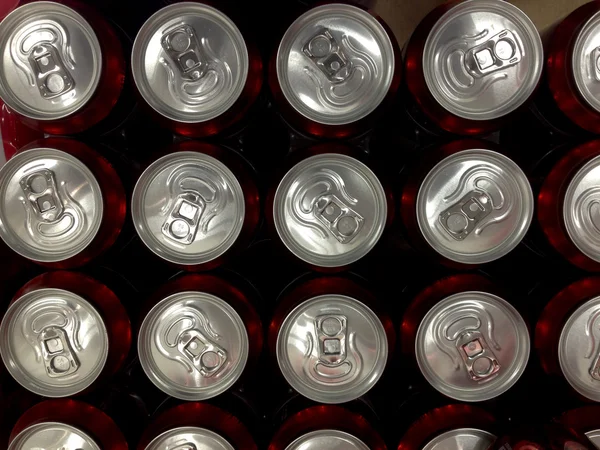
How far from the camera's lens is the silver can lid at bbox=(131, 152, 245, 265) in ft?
2.05

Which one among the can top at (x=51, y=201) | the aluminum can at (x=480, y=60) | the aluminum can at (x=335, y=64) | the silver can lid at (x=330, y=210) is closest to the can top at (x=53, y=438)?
the can top at (x=51, y=201)

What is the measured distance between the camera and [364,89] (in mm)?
613

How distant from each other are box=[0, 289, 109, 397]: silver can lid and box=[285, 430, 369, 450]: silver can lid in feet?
0.93

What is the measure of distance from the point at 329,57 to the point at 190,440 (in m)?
0.53

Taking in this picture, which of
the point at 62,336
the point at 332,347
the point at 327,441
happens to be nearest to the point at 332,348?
the point at 332,347

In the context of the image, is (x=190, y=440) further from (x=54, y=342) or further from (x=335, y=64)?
(x=335, y=64)

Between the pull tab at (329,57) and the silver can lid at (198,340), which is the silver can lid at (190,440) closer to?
the silver can lid at (198,340)

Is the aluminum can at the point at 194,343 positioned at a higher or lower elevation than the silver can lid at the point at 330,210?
lower

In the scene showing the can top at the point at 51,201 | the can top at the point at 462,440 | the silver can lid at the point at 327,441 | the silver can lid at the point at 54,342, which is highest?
the can top at the point at 51,201

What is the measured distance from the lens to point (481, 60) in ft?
1.98

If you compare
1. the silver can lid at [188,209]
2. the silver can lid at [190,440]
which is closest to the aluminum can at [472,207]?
the silver can lid at [188,209]

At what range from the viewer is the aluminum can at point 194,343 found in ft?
2.09

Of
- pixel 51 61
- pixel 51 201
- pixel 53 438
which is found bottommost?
pixel 53 438

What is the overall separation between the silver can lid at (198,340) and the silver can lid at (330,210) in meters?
0.13
